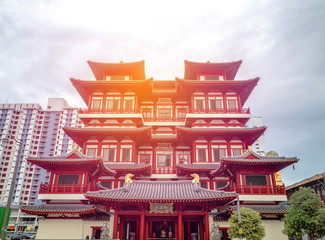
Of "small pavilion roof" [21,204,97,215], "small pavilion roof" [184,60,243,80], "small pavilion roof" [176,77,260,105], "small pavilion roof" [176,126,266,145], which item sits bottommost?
"small pavilion roof" [21,204,97,215]

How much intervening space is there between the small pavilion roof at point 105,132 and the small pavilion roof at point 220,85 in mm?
9894

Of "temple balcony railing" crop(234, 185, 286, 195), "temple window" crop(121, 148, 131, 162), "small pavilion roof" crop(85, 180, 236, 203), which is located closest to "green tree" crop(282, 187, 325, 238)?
"temple balcony railing" crop(234, 185, 286, 195)

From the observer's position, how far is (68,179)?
26750mm

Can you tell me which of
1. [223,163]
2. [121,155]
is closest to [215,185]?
[223,163]

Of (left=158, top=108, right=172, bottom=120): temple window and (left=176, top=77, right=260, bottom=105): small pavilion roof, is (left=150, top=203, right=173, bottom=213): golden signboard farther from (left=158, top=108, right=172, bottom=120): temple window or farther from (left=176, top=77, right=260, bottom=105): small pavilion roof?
(left=158, top=108, right=172, bottom=120): temple window

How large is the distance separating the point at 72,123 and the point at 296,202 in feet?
336

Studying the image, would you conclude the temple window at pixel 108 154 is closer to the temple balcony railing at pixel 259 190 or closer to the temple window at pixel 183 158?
the temple window at pixel 183 158

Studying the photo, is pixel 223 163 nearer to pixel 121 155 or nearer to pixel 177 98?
pixel 121 155

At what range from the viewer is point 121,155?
115 ft

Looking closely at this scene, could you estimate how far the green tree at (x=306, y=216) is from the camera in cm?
1950

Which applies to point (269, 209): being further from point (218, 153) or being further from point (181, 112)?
point (181, 112)

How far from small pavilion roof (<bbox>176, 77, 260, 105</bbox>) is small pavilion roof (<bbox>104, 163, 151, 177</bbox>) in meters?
14.6

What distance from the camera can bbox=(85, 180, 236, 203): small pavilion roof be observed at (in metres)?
20.0

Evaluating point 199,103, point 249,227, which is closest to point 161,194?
point 249,227
